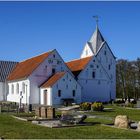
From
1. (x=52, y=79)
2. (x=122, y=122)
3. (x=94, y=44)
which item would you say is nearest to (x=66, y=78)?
(x=52, y=79)

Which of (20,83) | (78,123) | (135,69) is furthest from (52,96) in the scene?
(135,69)

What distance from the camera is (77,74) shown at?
57.8 meters

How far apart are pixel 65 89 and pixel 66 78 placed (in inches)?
62.0

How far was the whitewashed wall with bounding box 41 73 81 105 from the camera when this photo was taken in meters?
50.8

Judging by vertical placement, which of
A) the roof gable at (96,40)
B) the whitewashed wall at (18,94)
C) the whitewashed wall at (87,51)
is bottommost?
the whitewashed wall at (18,94)

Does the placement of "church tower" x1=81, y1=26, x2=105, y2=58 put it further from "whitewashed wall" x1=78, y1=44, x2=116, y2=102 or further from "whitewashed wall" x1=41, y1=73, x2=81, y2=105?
"whitewashed wall" x1=41, y1=73, x2=81, y2=105

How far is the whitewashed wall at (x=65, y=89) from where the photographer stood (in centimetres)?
5075

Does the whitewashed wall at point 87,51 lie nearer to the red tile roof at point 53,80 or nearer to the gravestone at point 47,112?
the red tile roof at point 53,80

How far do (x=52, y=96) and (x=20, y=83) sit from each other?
8330 millimetres

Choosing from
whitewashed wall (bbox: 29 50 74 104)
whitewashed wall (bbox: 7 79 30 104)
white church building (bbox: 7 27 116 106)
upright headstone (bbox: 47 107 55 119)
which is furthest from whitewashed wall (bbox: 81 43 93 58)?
upright headstone (bbox: 47 107 55 119)

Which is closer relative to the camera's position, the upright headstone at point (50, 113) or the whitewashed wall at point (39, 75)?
the upright headstone at point (50, 113)

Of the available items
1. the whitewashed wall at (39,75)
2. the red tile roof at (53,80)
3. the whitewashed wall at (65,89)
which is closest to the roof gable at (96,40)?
the whitewashed wall at (39,75)

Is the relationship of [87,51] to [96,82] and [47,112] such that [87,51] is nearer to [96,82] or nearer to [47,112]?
[96,82]

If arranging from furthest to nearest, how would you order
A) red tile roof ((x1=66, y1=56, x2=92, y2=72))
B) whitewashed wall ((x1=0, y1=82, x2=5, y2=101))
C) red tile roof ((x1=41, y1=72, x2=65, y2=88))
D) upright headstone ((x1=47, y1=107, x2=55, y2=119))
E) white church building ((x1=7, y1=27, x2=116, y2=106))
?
whitewashed wall ((x1=0, y1=82, x2=5, y2=101))
red tile roof ((x1=66, y1=56, x2=92, y2=72))
white church building ((x1=7, y1=27, x2=116, y2=106))
red tile roof ((x1=41, y1=72, x2=65, y2=88))
upright headstone ((x1=47, y1=107, x2=55, y2=119))
